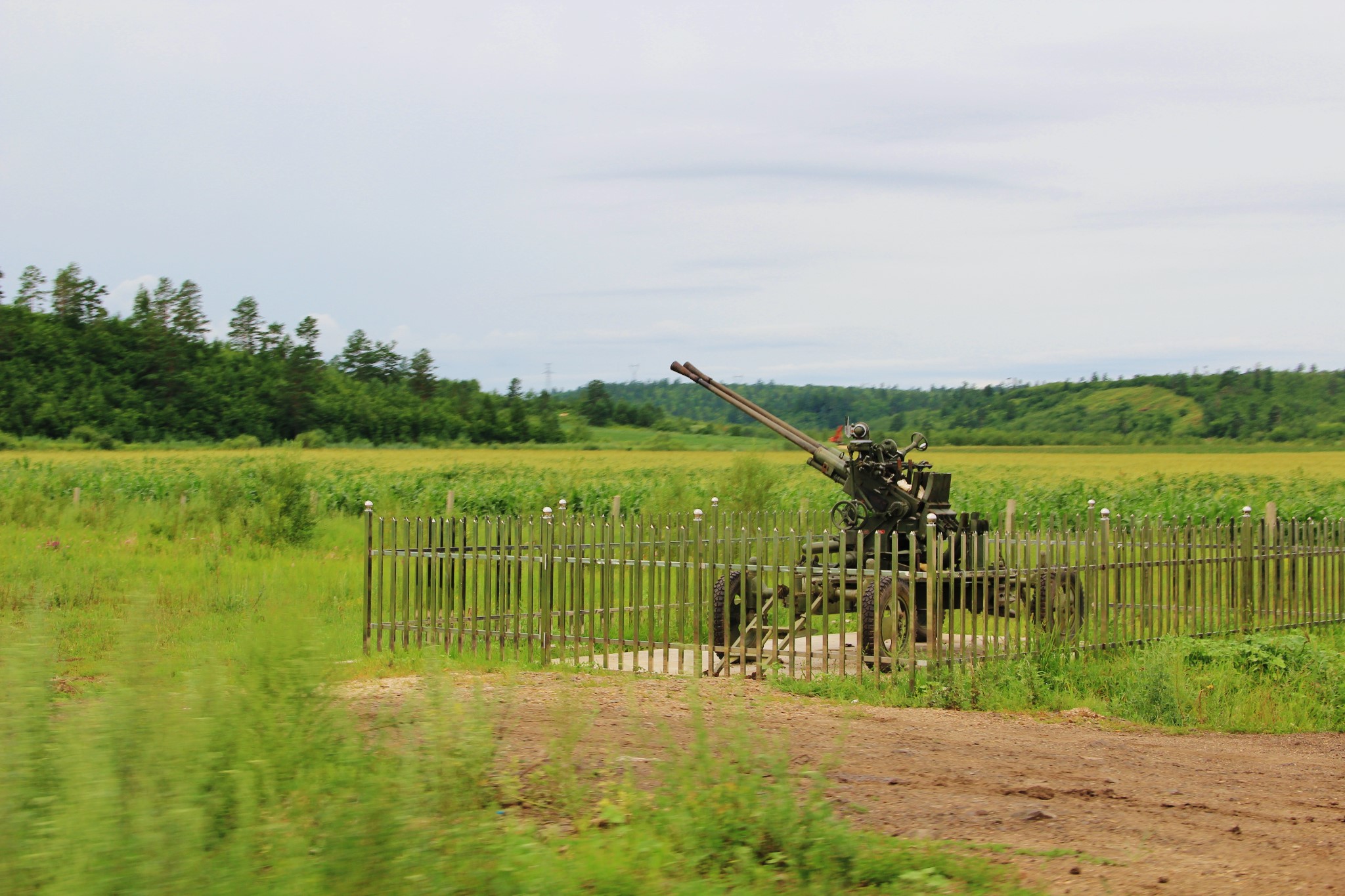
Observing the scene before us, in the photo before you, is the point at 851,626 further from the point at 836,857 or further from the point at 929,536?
the point at 836,857

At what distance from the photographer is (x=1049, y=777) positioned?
279 inches

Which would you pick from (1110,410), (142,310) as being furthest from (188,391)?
(1110,410)

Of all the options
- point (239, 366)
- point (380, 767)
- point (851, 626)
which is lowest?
point (851, 626)

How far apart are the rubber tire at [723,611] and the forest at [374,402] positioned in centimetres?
6016

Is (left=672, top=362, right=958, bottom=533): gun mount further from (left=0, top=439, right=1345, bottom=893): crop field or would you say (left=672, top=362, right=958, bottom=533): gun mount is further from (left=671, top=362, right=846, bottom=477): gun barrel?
(left=0, top=439, right=1345, bottom=893): crop field

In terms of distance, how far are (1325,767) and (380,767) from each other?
6.33 metres

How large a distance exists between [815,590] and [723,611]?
0.90m

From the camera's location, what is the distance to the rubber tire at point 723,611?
35.4 feet

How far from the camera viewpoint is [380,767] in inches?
171

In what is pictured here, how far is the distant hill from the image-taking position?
81688mm

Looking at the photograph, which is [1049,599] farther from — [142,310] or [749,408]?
[142,310]

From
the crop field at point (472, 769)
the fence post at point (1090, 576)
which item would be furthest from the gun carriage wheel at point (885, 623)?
the fence post at point (1090, 576)

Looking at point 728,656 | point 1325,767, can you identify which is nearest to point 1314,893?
point 1325,767

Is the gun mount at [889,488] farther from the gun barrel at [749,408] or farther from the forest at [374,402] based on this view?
the forest at [374,402]
